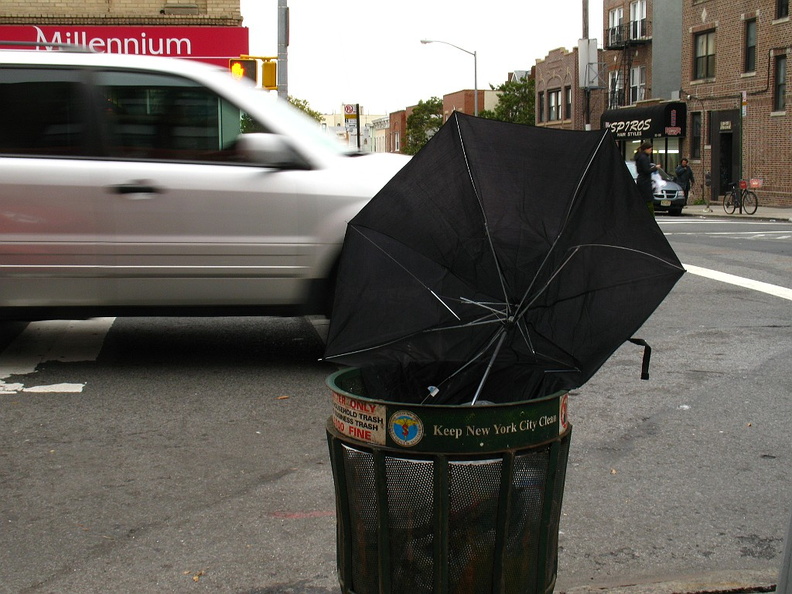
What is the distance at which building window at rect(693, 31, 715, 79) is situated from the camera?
38.2 m

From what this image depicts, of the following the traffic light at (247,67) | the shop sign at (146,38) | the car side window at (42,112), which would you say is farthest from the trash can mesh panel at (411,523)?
the shop sign at (146,38)

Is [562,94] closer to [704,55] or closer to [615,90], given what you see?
[615,90]

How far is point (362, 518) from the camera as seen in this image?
2789 millimetres

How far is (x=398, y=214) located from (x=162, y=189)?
3.52 meters

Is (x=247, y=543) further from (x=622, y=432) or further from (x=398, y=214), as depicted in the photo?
(x=622, y=432)

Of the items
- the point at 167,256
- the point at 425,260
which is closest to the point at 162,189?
the point at 167,256

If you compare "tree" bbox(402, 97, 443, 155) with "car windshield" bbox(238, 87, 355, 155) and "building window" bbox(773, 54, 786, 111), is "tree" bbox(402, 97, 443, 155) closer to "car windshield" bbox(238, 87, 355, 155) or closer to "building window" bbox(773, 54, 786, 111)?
"building window" bbox(773, 54, 786, 111)

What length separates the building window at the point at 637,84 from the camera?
4694cm

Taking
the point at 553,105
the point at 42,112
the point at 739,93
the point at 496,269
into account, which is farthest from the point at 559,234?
the point at 553,105

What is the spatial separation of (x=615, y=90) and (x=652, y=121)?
9652 millimetres

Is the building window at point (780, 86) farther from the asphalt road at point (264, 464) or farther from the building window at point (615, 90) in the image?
the asphalt road at point (264, 464)

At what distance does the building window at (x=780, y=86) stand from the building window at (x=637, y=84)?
43.5ft

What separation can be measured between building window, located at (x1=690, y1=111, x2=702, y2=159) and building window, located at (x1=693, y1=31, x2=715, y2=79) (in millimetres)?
1574

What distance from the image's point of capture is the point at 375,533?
2.77m
